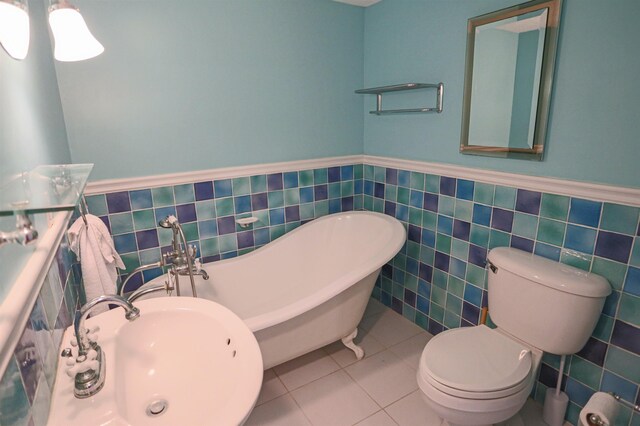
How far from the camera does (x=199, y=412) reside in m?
0.92

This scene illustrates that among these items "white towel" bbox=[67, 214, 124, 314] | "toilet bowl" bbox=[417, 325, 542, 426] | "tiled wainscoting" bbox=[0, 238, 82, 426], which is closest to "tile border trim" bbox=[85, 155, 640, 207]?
"white towel" bbox=[67, 214, 124, 314]

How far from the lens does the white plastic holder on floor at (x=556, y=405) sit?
5.49ft

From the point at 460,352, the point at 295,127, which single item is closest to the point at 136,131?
the point at 295,127

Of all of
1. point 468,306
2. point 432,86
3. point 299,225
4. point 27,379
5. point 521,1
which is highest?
point 521,1

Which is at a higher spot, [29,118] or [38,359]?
[29,118]

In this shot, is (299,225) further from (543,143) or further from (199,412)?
(199,412)

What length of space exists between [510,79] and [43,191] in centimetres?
190

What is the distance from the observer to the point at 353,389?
6.39 feet

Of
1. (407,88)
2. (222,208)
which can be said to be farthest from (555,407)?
(222,208)

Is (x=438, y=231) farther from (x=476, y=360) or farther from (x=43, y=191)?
(x=43, y=191)

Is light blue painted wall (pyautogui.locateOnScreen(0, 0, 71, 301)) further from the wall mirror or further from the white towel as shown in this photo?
the wall mirror

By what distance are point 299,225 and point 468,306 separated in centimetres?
124

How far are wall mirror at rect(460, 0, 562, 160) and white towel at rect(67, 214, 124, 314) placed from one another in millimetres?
1913

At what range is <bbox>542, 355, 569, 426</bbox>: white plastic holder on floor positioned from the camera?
1.67 meters
